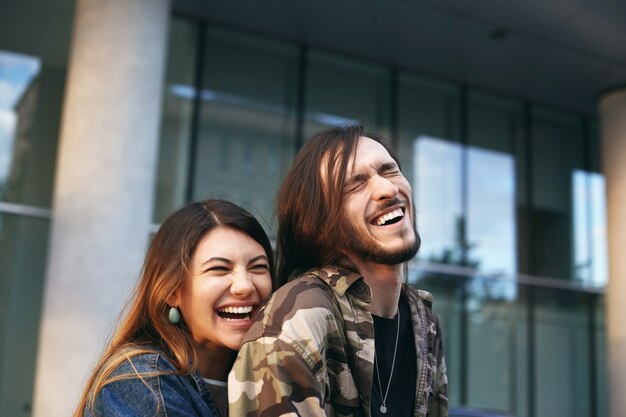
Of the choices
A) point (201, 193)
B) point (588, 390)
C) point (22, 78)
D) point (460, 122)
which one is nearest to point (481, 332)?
point (588, 390)

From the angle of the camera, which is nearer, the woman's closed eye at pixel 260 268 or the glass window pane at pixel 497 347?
the woman's closed eye at pixel 260 268

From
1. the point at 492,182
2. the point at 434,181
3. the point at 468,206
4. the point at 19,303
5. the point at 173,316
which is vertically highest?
the point at 492,182

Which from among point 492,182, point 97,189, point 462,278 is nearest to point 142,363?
point 97,189

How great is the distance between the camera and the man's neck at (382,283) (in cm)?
245

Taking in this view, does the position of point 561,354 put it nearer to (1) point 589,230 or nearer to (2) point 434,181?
(1) point 589,230

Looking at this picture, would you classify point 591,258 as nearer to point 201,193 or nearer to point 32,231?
point 201,193

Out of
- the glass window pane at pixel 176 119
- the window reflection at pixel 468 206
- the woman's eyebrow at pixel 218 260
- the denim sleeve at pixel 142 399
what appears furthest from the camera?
the window reflection at pixel 468 206

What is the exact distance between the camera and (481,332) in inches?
539

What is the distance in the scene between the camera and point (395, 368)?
8.11ft

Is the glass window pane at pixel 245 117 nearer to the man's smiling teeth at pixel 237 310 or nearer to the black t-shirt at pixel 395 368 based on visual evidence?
the man's smiling teeth at pixel 237 310

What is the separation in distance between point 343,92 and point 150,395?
11247 millimetres

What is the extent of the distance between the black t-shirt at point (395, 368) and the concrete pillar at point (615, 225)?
11255 millimetres

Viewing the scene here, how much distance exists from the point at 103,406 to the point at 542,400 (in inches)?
514

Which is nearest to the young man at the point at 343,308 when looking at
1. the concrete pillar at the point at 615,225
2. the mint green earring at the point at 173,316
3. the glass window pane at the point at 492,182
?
the mint green earring at the point at 173,316
